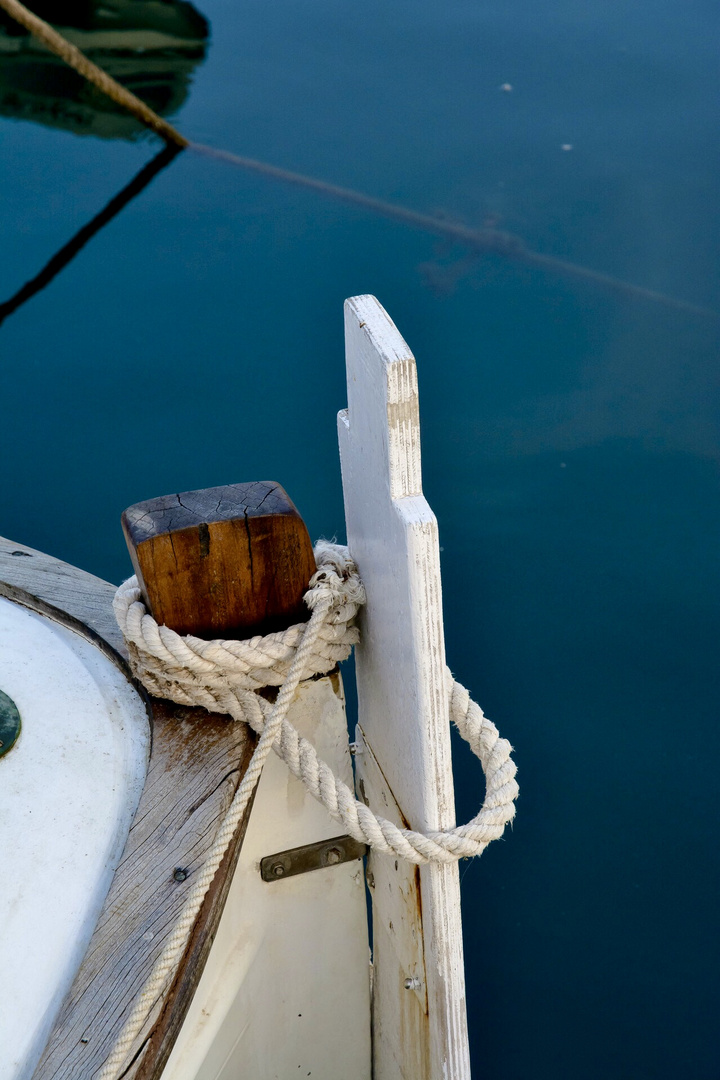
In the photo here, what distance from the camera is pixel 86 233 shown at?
356cm

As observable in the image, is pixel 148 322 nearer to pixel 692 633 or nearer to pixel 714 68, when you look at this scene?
pixel 692 633

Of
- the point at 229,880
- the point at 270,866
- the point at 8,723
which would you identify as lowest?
the point at 270,866

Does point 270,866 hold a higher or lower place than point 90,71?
lower

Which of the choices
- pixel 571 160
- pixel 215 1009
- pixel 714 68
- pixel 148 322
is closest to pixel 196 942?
pixel 215 1009

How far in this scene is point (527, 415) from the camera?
111 inches

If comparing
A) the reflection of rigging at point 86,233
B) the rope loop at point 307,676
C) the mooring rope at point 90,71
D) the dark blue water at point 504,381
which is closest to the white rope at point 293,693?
the rope loop at point 307,676

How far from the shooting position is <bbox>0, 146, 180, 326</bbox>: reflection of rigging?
3387mm

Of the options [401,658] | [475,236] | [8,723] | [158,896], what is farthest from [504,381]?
[158,896]

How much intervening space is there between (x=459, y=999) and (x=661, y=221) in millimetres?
2863

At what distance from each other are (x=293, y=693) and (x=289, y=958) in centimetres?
50

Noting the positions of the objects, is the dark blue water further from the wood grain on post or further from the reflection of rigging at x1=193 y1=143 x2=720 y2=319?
the wood grain on post

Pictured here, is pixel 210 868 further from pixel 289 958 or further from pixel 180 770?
pixel 289 958

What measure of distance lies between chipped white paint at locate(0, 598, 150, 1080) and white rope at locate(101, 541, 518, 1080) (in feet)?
0.27

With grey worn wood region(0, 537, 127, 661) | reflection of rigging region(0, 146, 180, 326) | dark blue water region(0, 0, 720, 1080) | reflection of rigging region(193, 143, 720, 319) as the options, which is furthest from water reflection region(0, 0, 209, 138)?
grey worn wood region(0, 537, 127, 661)
